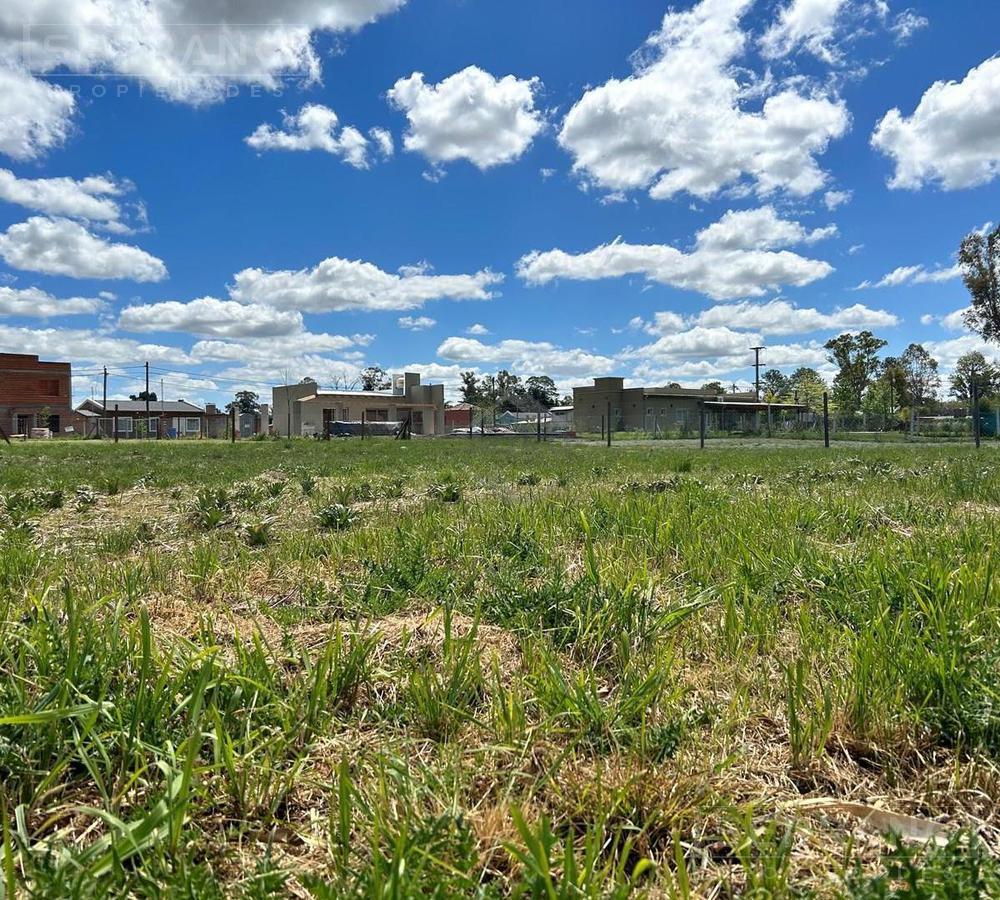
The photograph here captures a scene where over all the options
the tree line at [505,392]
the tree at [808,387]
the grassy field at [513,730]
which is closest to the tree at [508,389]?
the tree line at [505,392]

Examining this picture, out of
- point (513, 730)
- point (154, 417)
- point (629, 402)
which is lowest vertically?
point (513, 730)

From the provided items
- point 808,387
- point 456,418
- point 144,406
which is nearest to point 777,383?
point 808,387

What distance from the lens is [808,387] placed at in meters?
91.8

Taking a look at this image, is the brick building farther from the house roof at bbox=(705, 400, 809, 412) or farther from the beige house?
the house roof at bbox=(705, 400, 809, 412)

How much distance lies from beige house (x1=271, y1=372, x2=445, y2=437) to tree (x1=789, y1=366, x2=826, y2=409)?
53665mm

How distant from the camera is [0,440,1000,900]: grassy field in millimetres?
1207

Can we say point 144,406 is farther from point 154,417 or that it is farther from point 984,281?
point 984,281

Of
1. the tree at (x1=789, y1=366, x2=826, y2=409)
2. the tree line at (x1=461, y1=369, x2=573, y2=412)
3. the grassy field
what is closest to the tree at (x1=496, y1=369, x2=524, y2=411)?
the tree line at (x1=461, y1=369, x2=573, y2=412)

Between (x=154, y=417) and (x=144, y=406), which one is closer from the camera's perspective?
(x=154, y=417)

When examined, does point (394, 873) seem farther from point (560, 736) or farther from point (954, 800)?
point (954, 800)

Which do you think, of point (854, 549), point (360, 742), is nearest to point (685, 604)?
point (360, 742)

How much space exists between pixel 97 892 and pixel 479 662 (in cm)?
121

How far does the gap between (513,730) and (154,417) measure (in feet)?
291

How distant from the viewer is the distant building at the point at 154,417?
224ft
